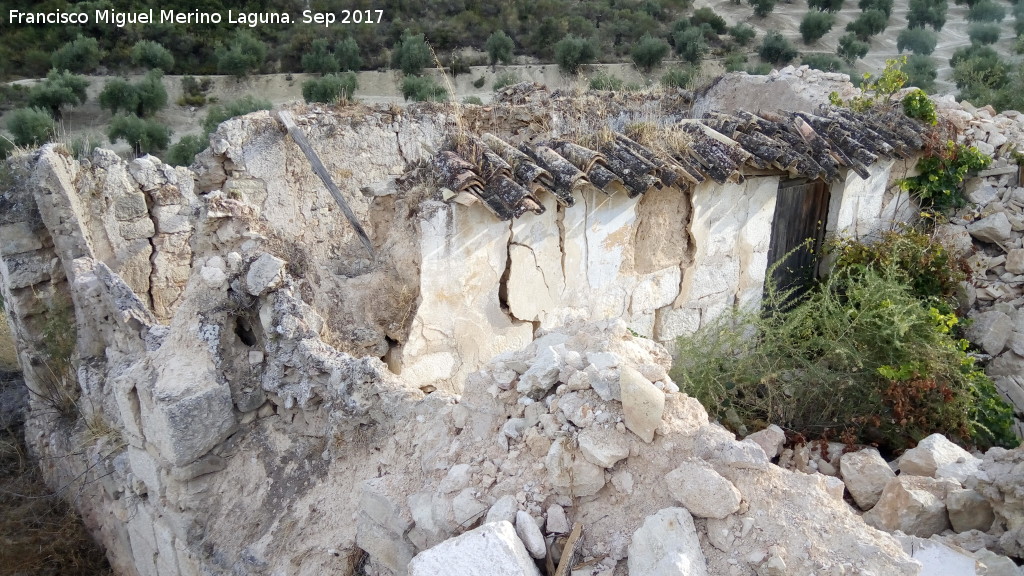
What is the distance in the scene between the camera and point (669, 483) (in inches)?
86.4

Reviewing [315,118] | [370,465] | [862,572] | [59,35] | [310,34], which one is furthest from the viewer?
[310,34]

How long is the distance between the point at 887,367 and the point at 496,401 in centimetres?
303

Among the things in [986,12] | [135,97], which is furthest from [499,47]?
[986,12]

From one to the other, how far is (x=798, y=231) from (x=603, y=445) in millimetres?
4344

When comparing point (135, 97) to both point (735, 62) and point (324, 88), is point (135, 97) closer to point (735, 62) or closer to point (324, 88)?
point (324, 88)

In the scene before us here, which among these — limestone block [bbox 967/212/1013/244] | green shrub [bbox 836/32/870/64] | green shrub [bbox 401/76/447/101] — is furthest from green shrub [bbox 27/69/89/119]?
green shrub [bbox 836/32/870/64]

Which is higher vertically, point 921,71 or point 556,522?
point 921,71

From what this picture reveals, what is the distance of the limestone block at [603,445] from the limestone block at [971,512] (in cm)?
187

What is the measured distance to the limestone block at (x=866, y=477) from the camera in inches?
136

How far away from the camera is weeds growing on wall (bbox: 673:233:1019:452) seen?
423 centimetres

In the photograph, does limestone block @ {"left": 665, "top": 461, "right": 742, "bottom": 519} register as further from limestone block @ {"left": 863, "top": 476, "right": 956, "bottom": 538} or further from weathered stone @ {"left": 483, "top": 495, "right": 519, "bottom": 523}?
limestone block @ {"left": 863, "top": 476, "right": 956, "bottom": 538}

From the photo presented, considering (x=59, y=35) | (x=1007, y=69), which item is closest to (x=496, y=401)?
(x=1007, y=69)

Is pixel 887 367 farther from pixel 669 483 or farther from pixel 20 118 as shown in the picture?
pixel 20 118

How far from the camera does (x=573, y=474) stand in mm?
2311
